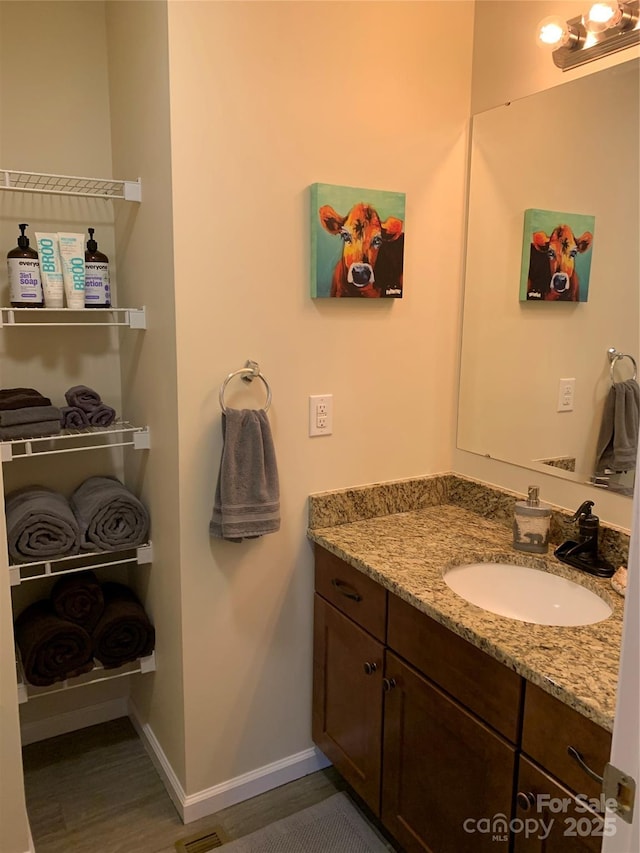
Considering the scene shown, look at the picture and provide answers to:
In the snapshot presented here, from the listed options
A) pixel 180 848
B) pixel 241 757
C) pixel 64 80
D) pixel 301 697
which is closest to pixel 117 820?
pixel 180 848

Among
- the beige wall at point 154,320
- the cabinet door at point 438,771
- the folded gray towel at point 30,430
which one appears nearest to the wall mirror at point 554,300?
the cabinet door at point 438,771

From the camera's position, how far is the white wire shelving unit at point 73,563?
6.15ft

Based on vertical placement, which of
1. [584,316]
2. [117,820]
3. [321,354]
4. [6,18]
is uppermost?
[6,18]

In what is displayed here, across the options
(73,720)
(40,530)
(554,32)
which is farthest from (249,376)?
(73,720)

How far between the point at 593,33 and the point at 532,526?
1302 mm

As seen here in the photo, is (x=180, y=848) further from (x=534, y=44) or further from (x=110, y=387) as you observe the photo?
(x=534, y=44)

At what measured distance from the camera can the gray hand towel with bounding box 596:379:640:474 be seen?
1.66 metres

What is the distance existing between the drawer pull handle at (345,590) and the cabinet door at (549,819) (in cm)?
65

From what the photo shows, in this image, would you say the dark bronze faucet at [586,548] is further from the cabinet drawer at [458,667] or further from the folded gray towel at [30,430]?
the folded gray towel at [30,430]

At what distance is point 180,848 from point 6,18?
2602mm

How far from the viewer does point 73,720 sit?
7.87 ft

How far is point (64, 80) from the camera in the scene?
2.10 m

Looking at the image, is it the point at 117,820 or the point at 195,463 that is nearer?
the point at 195,463

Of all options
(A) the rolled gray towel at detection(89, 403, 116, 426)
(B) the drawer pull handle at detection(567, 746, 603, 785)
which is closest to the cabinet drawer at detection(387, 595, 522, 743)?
(B) the drawer pull handle at detection(567, 746, 603, 785)
